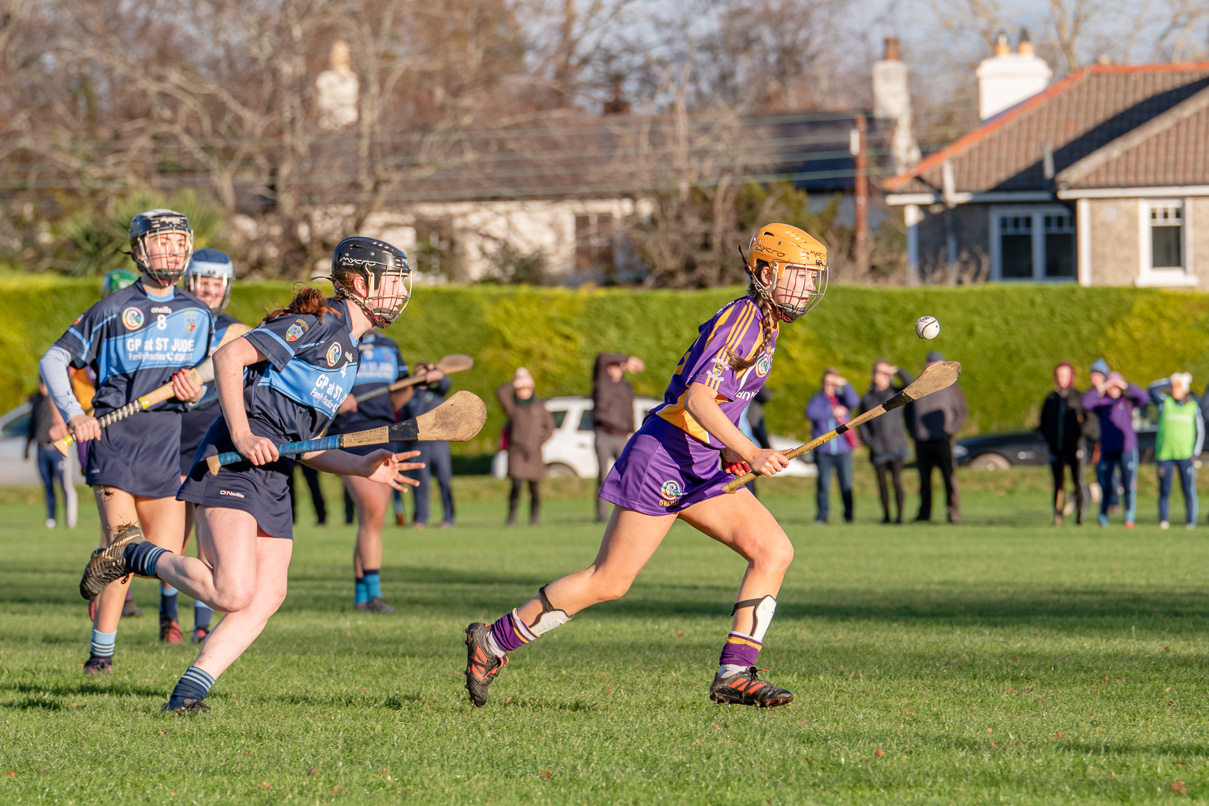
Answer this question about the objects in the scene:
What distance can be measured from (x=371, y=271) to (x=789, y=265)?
1684 millimetres

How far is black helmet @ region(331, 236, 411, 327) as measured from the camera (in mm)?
5777

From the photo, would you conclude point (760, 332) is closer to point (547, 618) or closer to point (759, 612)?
point (759, 612)

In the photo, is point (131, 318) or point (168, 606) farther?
point (168, 606)

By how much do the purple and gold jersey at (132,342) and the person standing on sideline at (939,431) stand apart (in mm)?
12169

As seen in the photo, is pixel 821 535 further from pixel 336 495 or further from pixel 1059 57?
pixel 1059 57

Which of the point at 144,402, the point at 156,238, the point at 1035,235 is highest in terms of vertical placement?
the point at 1035,235

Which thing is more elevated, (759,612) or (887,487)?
(759,612)

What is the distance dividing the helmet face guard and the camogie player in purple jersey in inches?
97.7

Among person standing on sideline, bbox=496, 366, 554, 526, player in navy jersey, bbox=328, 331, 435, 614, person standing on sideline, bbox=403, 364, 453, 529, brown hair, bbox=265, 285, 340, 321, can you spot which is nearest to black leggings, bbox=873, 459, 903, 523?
person standing on sideline, bbox=496, 366, 554, 526

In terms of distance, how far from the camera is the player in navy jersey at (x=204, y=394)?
7.93m

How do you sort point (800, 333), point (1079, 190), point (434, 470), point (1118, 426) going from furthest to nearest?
point (1079, 190)
point (800, 333)
point (434, 470)
point (1118, 426)

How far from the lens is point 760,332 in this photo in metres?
5.84

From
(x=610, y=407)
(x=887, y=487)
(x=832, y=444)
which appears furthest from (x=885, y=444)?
(x=610, y=407)

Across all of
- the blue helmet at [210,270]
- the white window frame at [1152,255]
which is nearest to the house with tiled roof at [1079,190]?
the white window frame at [1152,255]
